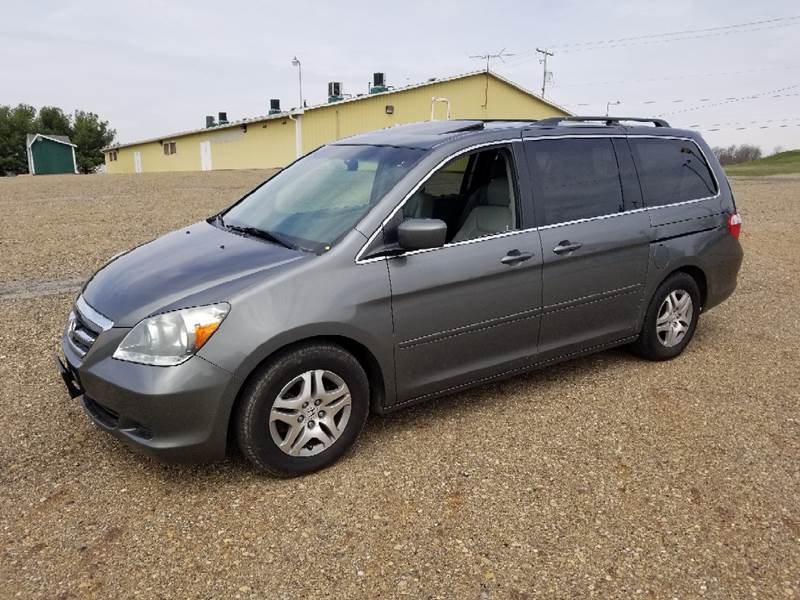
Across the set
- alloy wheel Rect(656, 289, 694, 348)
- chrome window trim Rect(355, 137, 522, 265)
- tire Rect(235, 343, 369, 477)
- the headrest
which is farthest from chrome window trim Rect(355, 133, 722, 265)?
alloy wheel Rect(656, 289, 694, 348)

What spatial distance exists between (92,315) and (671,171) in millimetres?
4080

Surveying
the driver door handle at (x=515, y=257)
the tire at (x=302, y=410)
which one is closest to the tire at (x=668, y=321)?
the driver door handle at (x=515, y=257)

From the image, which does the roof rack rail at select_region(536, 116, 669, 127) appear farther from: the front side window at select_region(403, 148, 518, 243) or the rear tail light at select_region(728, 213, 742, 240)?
the rear tail light at select_region(728, 213, 742, 240)

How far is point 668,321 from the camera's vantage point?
16.0 feet

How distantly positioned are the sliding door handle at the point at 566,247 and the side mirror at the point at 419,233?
97 centimetres

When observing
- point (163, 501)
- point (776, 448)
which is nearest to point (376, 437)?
point (163, 501)

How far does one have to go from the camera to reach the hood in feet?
10.0

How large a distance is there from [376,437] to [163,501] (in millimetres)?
1216

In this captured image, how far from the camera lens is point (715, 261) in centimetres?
501

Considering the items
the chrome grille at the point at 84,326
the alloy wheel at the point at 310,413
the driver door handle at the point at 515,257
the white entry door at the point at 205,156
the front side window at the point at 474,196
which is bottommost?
the alloy wheel at the point at 310,413

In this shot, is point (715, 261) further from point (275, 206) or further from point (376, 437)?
point (275, 206)

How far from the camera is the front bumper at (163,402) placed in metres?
2.90

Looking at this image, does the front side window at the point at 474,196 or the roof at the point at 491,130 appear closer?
the front side window at the point at 474,196

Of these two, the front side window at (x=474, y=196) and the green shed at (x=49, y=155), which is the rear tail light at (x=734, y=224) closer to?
the front side window at (x=474, y=196)
